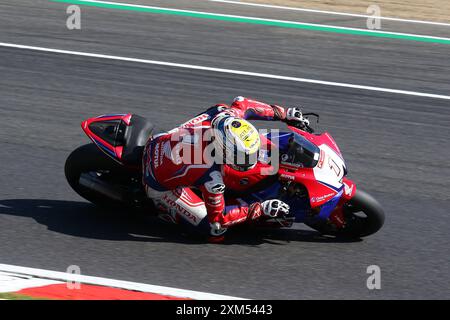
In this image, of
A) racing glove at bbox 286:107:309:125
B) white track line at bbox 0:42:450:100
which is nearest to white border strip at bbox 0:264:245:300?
racing glove at bbox 286:107:309:125

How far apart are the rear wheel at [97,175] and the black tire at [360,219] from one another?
1684 mm

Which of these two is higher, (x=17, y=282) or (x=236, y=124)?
(x=236, y=124)

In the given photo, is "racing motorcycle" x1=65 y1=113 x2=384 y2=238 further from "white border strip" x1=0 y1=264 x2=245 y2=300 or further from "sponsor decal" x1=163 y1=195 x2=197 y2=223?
"white border strip" x1=0 y1=264 x2=245 y2=300

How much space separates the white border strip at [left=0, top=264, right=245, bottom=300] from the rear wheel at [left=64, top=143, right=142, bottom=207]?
1.15 meters

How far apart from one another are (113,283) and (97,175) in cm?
149

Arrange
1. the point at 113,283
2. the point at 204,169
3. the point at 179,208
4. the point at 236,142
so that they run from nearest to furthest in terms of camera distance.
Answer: the point at 113,283 → the point at 236,142 → the point at 204,169 → the point at 179,208

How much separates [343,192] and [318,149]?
16.1 inches

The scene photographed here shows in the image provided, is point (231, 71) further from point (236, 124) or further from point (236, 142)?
point (236, 142)

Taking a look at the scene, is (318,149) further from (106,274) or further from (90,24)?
(90,24)

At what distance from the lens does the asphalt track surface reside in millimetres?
6855

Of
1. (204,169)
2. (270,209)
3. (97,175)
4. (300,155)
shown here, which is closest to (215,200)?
(204,169)

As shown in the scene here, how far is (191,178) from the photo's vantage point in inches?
281

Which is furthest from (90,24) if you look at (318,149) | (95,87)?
(318,149)

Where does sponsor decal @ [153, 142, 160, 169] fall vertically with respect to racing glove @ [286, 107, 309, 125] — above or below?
below
